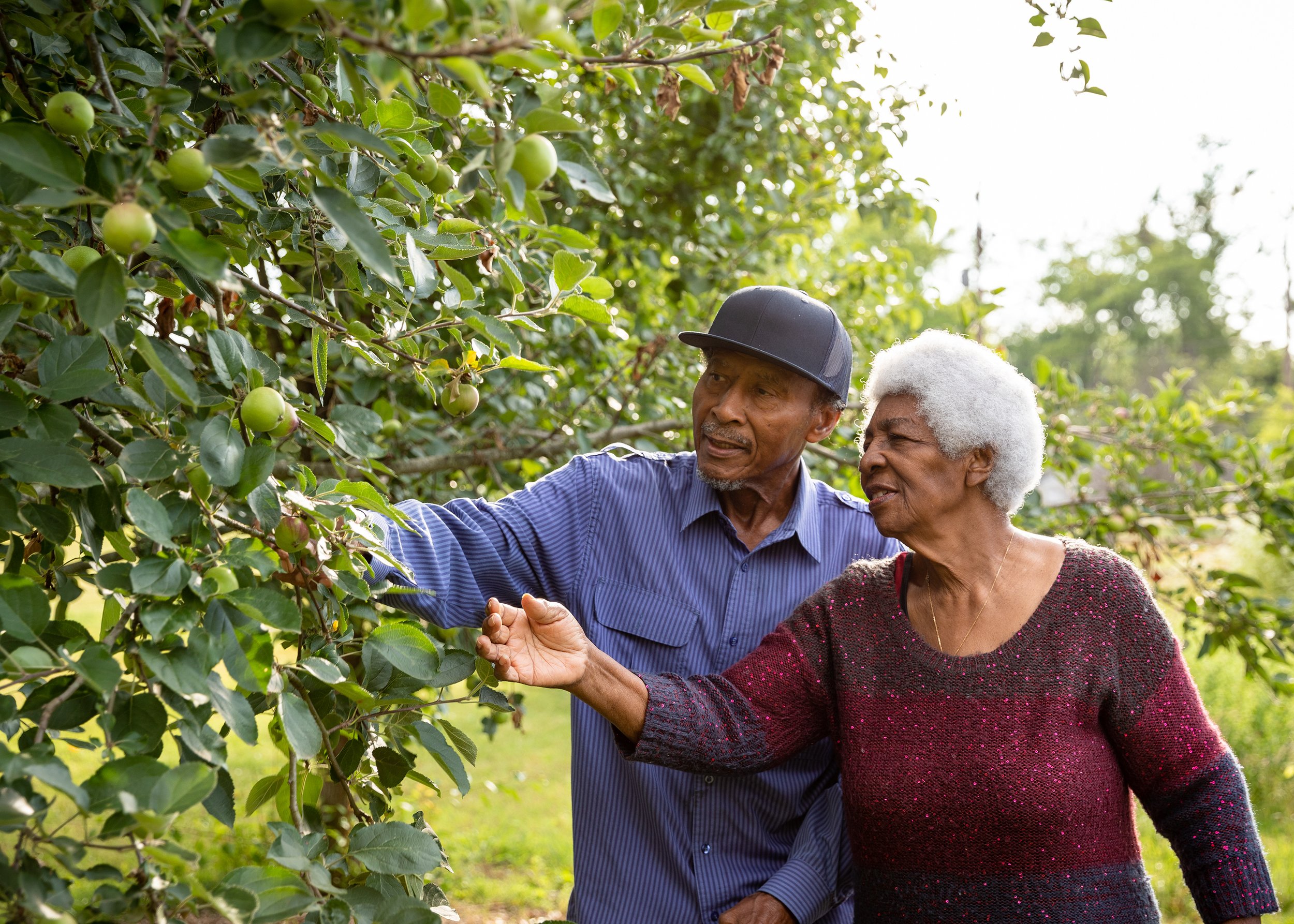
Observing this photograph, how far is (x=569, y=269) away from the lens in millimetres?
1585

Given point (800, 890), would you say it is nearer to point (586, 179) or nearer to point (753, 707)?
point (753, 707)

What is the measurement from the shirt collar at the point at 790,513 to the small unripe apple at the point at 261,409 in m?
1.34

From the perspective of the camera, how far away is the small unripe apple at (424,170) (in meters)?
1.48

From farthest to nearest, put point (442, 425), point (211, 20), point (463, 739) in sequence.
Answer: point (442, 425) < point (463, 739) < point (211, 20)

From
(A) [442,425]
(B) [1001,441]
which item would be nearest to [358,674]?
(B) [1001,441]

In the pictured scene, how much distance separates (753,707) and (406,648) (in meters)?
0.96

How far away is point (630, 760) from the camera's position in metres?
2.25

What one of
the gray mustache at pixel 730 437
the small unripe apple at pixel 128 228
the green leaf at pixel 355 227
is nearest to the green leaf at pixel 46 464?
the small unripe apple at pixel 128 228

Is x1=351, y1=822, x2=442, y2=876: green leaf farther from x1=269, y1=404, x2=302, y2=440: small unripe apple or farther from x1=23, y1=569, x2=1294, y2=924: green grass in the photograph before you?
x1=23, y1=569, x2=1294, y2=924: green grass

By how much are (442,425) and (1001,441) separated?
1828 millimetres

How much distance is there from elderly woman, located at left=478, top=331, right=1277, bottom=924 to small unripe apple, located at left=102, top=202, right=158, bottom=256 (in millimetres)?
1003

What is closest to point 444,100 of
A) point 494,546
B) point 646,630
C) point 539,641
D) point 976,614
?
point 539,641

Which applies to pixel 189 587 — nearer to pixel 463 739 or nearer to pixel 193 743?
pixel 193 743

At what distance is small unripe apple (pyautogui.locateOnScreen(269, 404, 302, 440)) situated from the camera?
133 cm
